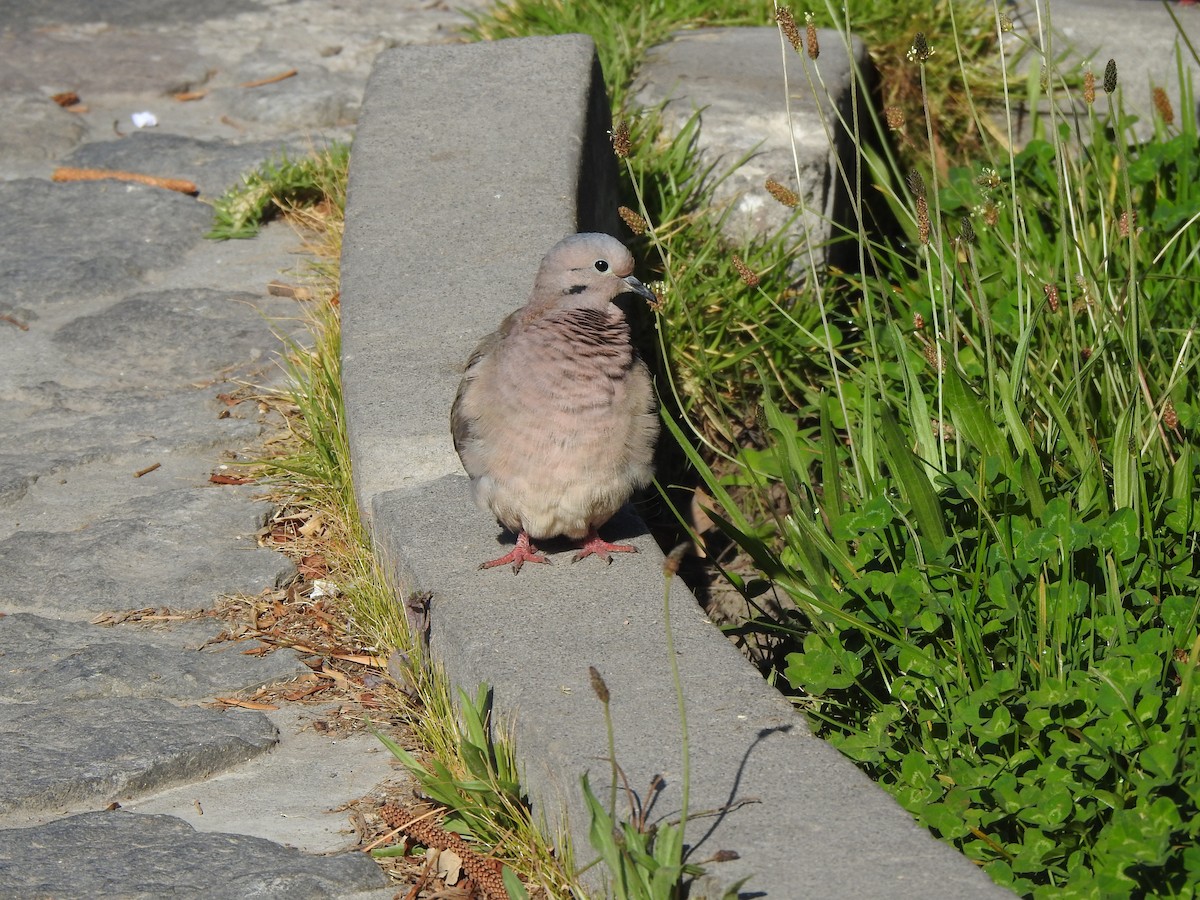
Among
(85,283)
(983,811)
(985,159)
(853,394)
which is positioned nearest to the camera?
(983,811)

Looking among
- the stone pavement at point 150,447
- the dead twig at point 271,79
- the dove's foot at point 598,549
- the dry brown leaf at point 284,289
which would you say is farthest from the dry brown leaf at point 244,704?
the dead twig at point 271,79

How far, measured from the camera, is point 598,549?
3.33 metres

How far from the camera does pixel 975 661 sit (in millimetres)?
2812

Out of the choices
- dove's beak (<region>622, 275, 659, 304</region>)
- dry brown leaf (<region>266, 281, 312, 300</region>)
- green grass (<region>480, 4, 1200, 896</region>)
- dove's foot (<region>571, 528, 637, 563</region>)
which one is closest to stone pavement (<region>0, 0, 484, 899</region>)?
dry brown leaf (<region>266, 281, 312, 300</region>)

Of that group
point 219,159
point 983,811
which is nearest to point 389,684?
point 983,811

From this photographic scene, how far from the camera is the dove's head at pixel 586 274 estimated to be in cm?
340

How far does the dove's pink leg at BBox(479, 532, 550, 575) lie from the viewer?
10.7ft

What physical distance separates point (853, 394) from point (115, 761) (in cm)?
260

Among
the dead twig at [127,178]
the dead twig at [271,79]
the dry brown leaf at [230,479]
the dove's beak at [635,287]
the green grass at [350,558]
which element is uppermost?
the dove's beak at [635,287]

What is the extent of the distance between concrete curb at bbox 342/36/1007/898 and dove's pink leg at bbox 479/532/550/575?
4 centimetres

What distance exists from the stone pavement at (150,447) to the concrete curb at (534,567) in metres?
0.42

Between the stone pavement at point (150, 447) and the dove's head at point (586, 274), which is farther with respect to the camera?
the dove's head at point (586, 274)

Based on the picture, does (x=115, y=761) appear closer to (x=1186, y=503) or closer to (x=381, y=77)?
(x=1186, y=503)

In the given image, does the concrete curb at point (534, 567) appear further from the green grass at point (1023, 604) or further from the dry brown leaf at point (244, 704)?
the dry brown leaf at point (244, 704)
